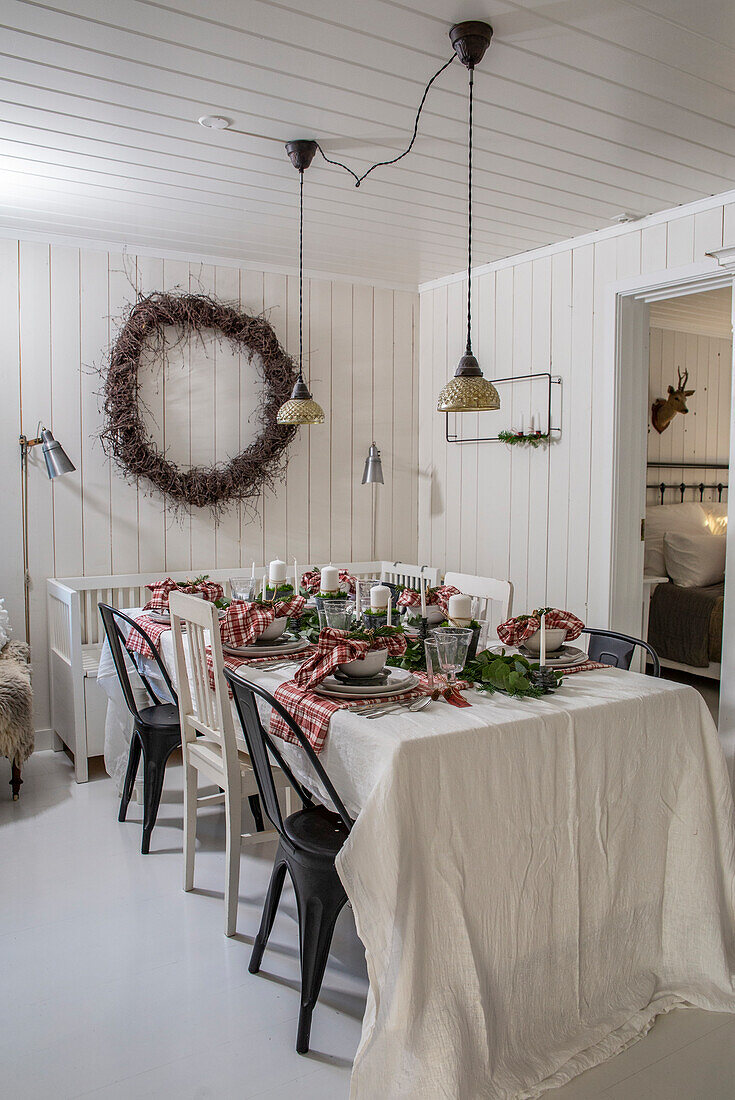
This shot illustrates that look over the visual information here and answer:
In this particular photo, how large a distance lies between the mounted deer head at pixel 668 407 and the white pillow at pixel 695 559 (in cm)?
84

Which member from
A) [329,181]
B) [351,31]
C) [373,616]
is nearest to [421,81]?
[351,31]

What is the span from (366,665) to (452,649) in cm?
23

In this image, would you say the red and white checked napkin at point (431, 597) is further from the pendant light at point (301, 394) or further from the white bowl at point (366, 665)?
the pendant light at point (301, 394)

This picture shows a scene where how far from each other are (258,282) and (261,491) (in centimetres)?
113

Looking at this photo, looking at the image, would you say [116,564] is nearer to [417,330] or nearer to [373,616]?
[373,616]

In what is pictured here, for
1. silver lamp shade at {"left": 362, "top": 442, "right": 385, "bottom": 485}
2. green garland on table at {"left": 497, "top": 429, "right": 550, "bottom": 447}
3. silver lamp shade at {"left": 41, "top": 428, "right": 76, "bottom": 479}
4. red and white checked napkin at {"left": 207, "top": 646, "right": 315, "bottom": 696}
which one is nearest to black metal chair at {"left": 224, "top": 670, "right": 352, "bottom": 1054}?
red and white checked napkin at {"left": 207, "top": 646, "right": 315, "bottom": 696}

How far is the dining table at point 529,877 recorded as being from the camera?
1756 millimetres

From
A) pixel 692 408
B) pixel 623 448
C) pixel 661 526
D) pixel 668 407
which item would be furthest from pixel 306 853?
pixel 692 408

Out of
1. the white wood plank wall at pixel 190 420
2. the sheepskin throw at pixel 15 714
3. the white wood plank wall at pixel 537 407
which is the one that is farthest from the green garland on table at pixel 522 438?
the sheepskin throw at pixel 15 714

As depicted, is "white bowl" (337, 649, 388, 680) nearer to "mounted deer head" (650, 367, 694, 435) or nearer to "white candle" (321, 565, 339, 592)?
"white candle" (321, 565, 339, 592)

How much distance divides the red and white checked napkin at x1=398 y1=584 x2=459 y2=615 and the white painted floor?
3.34ft

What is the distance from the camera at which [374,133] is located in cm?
278

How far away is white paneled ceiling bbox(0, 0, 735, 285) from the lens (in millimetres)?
2109

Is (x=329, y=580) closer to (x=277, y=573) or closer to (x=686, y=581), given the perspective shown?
(x=277, y=573)
